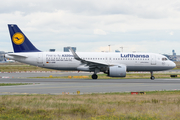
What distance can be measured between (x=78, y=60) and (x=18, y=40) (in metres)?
10.4

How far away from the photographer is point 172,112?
40.0 feet

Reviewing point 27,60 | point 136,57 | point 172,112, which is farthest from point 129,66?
point 172,112

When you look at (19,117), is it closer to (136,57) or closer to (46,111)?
(46,111)

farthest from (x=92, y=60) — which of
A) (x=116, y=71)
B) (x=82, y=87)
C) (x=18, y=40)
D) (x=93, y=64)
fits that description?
(x=82, y=87)

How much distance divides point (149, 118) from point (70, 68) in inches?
1153

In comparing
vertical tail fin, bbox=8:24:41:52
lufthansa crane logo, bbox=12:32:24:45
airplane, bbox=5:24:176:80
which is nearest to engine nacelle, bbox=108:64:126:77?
airplane, bbox=5:24:176:80

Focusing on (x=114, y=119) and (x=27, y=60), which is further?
(x=27, y=60)

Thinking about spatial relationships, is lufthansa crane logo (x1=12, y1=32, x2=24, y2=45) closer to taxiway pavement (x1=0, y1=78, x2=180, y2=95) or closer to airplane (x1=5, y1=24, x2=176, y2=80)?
airplane (x1=5, y1=24, x2=176, y2=80)

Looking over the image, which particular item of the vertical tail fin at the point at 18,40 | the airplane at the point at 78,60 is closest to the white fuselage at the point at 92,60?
the airplane at the point at 78,60

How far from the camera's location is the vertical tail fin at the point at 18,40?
39.7 m

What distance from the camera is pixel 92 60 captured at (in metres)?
40.2

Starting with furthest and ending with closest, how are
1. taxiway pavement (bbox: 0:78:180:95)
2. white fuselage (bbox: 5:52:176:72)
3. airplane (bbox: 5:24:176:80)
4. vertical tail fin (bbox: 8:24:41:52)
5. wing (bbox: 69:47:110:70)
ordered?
vertical tail fin (bbox: 8:24:41:52), white fuselage (bbox: 5:52:176:72), airplane (bbox: 5:24:176:80), wing (bbox: 69:47:110:70), taxiway pavement (bbox: 0:78:180:95)

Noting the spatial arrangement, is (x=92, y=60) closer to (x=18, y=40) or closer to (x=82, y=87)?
(x=18, y=40)

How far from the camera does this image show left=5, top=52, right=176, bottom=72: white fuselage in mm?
39312
